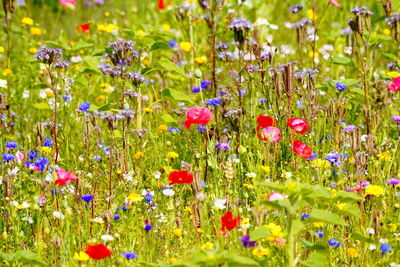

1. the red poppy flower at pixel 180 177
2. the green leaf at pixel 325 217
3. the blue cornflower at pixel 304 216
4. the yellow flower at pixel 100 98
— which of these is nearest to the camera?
the green leaf at pixel 325 217

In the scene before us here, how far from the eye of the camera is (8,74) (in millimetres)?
4906

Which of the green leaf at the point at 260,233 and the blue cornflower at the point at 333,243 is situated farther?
the blue cornflower at the point at 333,243

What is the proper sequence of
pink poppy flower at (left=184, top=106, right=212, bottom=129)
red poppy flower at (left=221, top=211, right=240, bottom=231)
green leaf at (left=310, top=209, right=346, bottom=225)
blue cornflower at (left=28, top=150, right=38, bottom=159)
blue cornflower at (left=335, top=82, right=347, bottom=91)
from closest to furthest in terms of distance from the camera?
green leaf at (left=310, top=209, right=346, bottom=225)
red poppy flower at (left=221, top=211, right=240, bottom=231)
pink poppy flower at (left=184, top=106, right=212, bottom=129)
blue cornflower at (left=28, top=150, right=38, bottom=159)
blue cornflower at (left=335, top=82, right=347, bottom=91)

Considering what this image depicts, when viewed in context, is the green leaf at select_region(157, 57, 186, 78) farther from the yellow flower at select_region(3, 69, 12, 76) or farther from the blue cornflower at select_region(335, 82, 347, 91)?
the yellow flower at select_region(3, 69, 12, 76)

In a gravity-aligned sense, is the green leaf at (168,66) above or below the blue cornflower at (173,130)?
above

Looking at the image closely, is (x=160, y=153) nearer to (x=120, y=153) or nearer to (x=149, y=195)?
(x=120, y=153)

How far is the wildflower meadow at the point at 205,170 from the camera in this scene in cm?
271

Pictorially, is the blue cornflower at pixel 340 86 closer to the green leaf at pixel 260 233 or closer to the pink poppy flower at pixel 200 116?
the pink poppy flower at pixel 200 116

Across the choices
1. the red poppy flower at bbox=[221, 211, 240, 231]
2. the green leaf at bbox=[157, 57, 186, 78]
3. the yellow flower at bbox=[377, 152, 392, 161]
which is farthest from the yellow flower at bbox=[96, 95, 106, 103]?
the red poppy flower at bbox=[221, 211, 240, 231]

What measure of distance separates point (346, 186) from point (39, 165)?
141 cm

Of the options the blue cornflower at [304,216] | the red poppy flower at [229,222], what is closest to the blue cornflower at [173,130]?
Answer: the blue cornflower at [304,216]

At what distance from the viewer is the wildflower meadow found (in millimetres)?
2711

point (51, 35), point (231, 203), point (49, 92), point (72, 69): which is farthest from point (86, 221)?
point (51, 35)

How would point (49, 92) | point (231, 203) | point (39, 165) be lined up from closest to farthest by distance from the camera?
point (231, 203) → point (39, 165) → point (49, 92)
